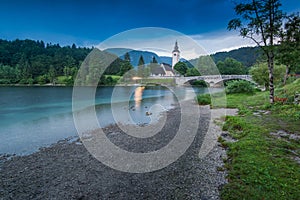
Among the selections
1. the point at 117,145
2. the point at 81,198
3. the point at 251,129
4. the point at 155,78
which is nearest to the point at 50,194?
the point at 81,198

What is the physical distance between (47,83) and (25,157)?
63.7m

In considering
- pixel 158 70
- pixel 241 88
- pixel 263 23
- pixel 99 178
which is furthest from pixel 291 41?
pixel 158 70

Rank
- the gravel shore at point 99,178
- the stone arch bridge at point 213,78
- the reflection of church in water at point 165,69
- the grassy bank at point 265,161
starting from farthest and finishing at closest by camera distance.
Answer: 1. the reflection of church in water at point 165,69
2. the stone arch bridge at point 213,78
3. the gravel shore at point 99,178
4. the grassy bank at point 265,161

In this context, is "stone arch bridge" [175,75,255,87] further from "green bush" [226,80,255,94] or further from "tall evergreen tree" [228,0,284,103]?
"tall evergreen tree" [228,0,284,103]

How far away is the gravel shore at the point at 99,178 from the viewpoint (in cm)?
455

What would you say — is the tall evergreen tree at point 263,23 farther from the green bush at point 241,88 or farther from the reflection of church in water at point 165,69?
the reflection of church in water at point 165,69

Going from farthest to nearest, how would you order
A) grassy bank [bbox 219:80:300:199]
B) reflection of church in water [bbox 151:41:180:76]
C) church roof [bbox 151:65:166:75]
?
1. reflection of church in water [bbox 151:41:180:76]
2. church roof [bbox 151:65:166:75]
3. grassy bank [bbox 219:80:300:199]

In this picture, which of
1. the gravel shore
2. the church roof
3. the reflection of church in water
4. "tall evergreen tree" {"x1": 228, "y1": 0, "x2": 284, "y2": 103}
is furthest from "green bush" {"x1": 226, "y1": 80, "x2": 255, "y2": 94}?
the church roof

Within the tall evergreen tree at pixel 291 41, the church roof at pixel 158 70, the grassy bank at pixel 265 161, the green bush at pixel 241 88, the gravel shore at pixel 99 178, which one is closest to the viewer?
the grassy bank at pixel 265 161

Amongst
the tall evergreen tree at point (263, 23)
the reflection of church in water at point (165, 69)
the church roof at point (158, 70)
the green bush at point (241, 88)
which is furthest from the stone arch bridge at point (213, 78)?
the tall evergreen tree at point (263, 23)

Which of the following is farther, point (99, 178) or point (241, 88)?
point (241, 88)

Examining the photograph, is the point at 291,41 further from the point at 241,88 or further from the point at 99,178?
the point at 241,88

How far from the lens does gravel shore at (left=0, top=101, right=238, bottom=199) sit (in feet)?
14.9

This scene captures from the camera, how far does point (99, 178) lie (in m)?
5.37
